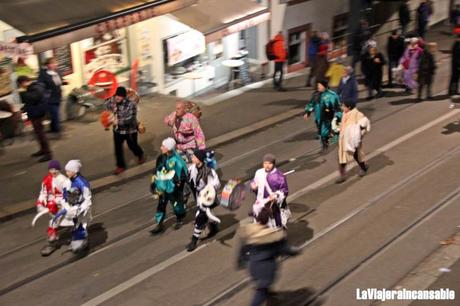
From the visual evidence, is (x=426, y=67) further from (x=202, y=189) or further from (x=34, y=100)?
(x=34, y=100)

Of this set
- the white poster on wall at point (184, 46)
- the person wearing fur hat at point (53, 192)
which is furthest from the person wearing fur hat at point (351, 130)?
the white poster on wall at point (184, 46)

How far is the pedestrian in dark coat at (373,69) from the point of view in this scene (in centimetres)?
1666

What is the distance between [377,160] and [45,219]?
20.4ft

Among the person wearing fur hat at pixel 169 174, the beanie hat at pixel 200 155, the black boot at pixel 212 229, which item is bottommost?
the black boot at pixel 212 229

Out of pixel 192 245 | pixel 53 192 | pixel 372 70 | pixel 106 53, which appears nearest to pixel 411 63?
pixel 372 70

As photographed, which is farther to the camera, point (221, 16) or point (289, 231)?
point (221, 16)

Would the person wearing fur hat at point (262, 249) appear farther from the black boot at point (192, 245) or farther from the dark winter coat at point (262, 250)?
the black boot at point (192, 245)

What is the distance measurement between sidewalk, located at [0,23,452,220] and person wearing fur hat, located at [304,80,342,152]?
2.58m

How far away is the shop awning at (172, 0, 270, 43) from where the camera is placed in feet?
55.0

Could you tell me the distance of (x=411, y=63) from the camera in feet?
55.6

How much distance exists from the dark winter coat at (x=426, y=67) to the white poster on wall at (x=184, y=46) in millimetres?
5760

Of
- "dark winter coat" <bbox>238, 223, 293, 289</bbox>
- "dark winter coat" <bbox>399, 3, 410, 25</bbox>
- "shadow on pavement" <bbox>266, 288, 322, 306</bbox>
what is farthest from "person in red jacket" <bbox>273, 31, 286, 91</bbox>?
"dark winter coat" <bbox>238, 223, 293, 289</bbox>

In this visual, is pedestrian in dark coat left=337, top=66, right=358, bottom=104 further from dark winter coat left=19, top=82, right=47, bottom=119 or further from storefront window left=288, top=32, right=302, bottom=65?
storefront window left=288, top=32, right=302, bottom=65

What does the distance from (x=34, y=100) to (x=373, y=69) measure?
8.28 m
